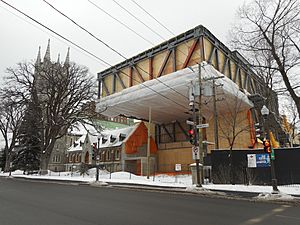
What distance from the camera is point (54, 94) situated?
37750 mm

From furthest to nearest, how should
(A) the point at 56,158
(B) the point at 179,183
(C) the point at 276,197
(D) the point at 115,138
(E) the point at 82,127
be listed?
(A) the point at 56,158
(E) the point at 82,127
(D) the point at 115,138
(B) the point at 179,183
(C) the point at 276,197

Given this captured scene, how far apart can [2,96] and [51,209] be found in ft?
98.9

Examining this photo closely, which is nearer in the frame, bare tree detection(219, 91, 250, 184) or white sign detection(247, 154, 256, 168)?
white sign detection(247, 154, 256, 168)

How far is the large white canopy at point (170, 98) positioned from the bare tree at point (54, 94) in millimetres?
4403

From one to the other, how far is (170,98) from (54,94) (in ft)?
53.5

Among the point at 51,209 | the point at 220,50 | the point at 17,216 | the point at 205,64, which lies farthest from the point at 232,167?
the point at 220,50

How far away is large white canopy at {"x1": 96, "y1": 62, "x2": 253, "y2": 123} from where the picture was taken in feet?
109

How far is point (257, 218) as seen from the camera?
8.34m

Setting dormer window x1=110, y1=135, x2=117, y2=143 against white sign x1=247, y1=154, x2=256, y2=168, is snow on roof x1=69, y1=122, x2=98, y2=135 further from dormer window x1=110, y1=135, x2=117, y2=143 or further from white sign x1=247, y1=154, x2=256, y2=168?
white sign x1=247, y1=154, x2=256, y2=168

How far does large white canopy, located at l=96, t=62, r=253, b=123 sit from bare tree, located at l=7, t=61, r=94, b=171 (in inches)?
173

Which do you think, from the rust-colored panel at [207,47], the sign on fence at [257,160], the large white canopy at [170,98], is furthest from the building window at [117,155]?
the sign on fence at [257,160]

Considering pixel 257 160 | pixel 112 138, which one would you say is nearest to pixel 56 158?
pixel 112 138

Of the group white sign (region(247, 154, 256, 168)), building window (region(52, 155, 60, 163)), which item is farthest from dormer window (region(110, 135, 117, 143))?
white sign (region(247, 154, 256, 168))

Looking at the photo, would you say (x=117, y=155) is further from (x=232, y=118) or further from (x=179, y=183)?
(x=179, y=183)
